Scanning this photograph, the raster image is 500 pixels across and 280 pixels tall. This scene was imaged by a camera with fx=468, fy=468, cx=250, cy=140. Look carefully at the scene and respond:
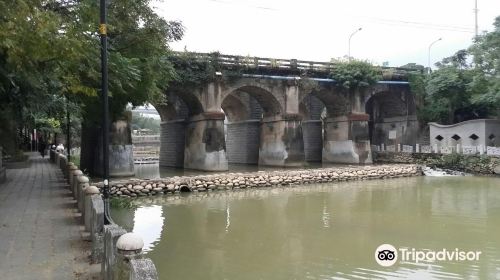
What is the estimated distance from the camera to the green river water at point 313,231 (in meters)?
7.48

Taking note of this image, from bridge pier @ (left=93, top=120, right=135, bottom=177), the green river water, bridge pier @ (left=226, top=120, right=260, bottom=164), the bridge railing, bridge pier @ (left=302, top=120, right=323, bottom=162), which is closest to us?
the green river water

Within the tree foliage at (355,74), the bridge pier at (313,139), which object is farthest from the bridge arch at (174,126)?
the bridge pier at (313,139)

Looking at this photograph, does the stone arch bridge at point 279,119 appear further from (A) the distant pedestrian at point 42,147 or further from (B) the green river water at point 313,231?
(A) the distant pedestrian at point 42,147

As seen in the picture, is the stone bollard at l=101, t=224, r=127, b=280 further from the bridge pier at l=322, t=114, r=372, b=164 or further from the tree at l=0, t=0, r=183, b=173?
the bridge pier at l=322, t=114, r=372, b=164

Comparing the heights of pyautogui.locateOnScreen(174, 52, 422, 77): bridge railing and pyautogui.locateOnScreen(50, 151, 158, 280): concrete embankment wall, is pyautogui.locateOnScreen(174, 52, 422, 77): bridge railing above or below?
above

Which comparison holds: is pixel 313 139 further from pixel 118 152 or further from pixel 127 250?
pixel 127 250

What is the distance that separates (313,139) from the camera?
3391 cm

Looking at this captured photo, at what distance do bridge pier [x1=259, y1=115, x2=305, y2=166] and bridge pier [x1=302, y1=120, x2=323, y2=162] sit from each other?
6.49 m

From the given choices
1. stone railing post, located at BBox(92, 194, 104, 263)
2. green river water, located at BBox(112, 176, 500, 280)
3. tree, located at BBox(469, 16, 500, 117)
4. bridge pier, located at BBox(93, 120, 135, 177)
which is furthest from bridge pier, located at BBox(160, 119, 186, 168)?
stone railing post, located at BBox(92, 194, 104, 263)

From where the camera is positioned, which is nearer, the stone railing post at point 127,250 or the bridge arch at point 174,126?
the stone railing post at point 127,250

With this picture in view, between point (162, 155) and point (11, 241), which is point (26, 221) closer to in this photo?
point (11, 241)

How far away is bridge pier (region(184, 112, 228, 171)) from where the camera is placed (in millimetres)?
24609

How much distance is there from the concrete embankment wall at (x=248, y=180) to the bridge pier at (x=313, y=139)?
9.71m

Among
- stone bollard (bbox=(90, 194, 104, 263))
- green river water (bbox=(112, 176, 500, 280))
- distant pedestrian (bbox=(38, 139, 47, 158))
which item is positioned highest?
distant pedestrian (bbox=(38, 139, 47, 158))
